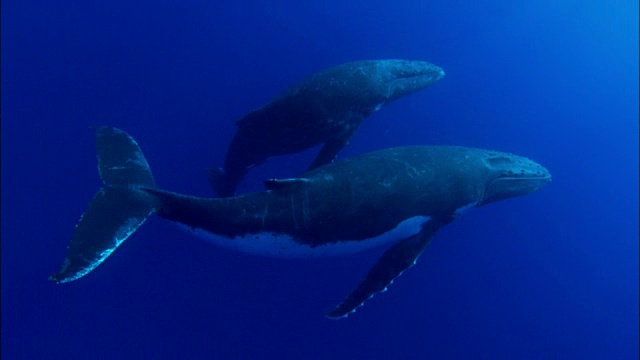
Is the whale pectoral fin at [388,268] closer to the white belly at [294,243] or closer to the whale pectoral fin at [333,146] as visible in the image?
the white belly at [294,243]

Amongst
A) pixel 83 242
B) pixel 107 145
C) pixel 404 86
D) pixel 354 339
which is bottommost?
pixel 354 339

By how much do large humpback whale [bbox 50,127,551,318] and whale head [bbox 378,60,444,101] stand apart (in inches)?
126

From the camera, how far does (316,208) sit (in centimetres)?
752

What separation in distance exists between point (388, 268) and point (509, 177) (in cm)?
320

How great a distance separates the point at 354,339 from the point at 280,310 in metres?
2.02

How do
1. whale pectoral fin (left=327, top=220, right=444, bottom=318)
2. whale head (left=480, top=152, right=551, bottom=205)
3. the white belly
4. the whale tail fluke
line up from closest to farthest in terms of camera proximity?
the whale tail fluke, the white belly, whale pectoral fin (left=327, top=220, right=444, bottom=318), whale head (left=480, top=152, right=551, bottom=205)

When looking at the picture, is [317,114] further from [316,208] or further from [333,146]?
[316,208]

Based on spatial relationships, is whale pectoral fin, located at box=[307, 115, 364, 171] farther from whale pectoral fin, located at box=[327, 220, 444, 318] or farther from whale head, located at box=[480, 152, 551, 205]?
whale head, located at box=[480, 152, 551, 205]

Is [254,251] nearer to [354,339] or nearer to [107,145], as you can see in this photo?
[107,145]

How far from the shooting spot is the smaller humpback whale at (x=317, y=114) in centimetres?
1010

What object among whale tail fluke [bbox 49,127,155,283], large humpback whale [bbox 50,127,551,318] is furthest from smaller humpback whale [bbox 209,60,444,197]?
whale tail fluke [bbox 49,127,155,283]

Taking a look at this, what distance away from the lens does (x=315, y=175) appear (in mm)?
7855

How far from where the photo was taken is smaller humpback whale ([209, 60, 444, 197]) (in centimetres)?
1010

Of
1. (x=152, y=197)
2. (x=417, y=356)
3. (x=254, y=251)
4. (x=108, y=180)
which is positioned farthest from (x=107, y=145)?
(x=417, y=356)
